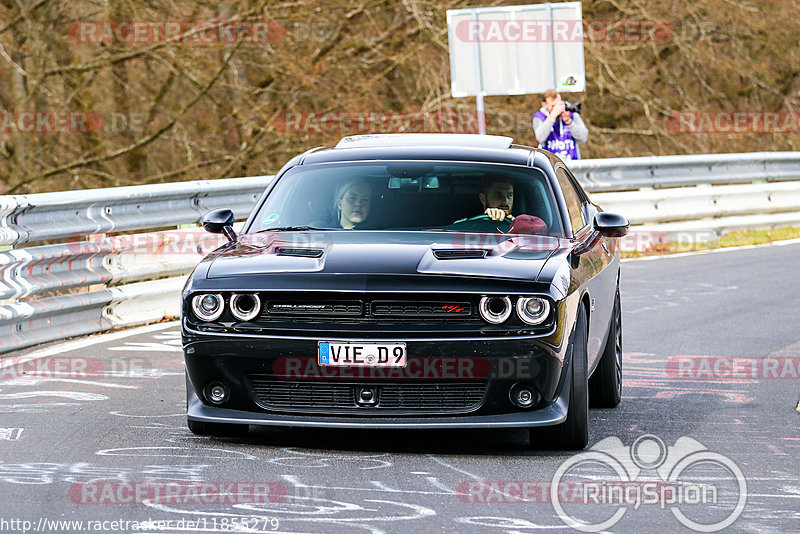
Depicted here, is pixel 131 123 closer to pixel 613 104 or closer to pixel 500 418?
pixel 613 104

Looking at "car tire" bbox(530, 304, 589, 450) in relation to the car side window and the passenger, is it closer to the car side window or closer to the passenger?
the car side window

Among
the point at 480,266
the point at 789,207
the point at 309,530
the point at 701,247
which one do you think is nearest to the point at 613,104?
the point at 789,207

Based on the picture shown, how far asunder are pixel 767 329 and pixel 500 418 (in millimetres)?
5562

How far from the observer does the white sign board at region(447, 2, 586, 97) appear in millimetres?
18578

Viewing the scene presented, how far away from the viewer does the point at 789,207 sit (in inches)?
808

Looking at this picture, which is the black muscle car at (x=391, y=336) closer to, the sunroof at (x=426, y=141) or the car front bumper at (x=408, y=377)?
the car front bumper at (x=408, y=377)

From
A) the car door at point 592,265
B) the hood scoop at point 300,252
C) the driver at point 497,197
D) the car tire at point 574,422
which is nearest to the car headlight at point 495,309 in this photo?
the car tire at point 574,422

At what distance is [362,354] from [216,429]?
3.21 ft

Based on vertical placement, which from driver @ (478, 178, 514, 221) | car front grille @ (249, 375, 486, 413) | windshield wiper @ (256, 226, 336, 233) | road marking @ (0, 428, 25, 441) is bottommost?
road marking @ (0, 428, 25, 441)

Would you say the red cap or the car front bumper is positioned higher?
the red cap

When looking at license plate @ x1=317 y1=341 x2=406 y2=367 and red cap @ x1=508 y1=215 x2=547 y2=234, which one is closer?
license plate @ x1=317 y1=341 x2=406 y2=367

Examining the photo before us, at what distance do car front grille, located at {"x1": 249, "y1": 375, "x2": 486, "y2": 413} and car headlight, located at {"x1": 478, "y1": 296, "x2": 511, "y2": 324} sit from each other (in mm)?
286

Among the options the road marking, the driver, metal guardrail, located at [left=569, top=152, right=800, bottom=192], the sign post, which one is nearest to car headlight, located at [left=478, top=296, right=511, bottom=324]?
the driver

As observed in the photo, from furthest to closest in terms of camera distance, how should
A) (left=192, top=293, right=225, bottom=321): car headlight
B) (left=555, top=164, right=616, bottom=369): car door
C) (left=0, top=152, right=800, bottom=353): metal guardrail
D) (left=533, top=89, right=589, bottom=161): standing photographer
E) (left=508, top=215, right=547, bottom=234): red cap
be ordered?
(left=533, top=89, right=589, bottom=161): standing photographer → (left=0, top=152, right=800, bottom=353): metal guardrail → (left=508, top=215, right=547, bottom=234): red cap → (left=555, top=164, right=616, bottom=369): car door → (left=192, top=293, right=225, bottom=321): car headlight
